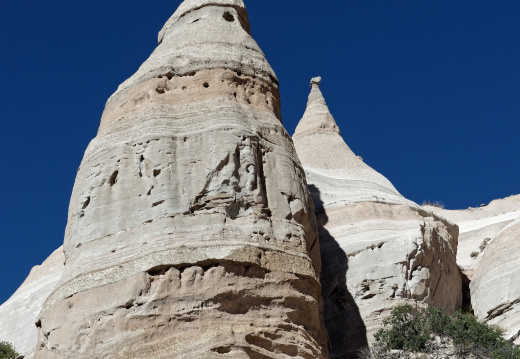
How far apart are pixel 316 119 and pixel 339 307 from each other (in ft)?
42.9

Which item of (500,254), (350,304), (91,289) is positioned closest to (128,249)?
(91,289)

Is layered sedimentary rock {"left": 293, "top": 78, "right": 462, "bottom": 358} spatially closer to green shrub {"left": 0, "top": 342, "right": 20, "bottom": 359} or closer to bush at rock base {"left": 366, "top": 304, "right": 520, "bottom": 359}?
bush at rock base {"left": 366, "top": 304, "right": 520, "bottom": 359}

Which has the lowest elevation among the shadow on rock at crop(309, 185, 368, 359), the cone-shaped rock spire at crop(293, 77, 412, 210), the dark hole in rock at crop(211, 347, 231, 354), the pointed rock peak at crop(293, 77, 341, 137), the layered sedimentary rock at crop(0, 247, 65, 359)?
the dark hole in rock at crop(211, 347, 231, 354)

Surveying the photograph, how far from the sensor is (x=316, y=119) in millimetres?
35406

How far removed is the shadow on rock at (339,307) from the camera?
22641mm

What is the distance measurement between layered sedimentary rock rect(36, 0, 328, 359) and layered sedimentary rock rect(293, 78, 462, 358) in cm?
332

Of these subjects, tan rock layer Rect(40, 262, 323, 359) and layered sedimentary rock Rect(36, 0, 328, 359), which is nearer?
tan rock layer Rect(40, 262, 323, 359)

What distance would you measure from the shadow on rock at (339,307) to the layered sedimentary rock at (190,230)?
3107mm

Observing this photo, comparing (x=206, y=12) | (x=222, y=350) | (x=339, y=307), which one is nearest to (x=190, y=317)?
(x=222, y=350)

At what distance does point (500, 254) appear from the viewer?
27344 mm

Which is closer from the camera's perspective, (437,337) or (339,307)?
(437,337)

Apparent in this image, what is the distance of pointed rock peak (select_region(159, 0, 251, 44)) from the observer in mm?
24781

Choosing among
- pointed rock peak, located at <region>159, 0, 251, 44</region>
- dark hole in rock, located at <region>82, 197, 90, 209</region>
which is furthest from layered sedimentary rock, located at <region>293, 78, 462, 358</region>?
dark hole in rock, located at <region>82, 197, 90, 209</region>

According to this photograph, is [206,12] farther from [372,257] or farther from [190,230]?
[190,230]
